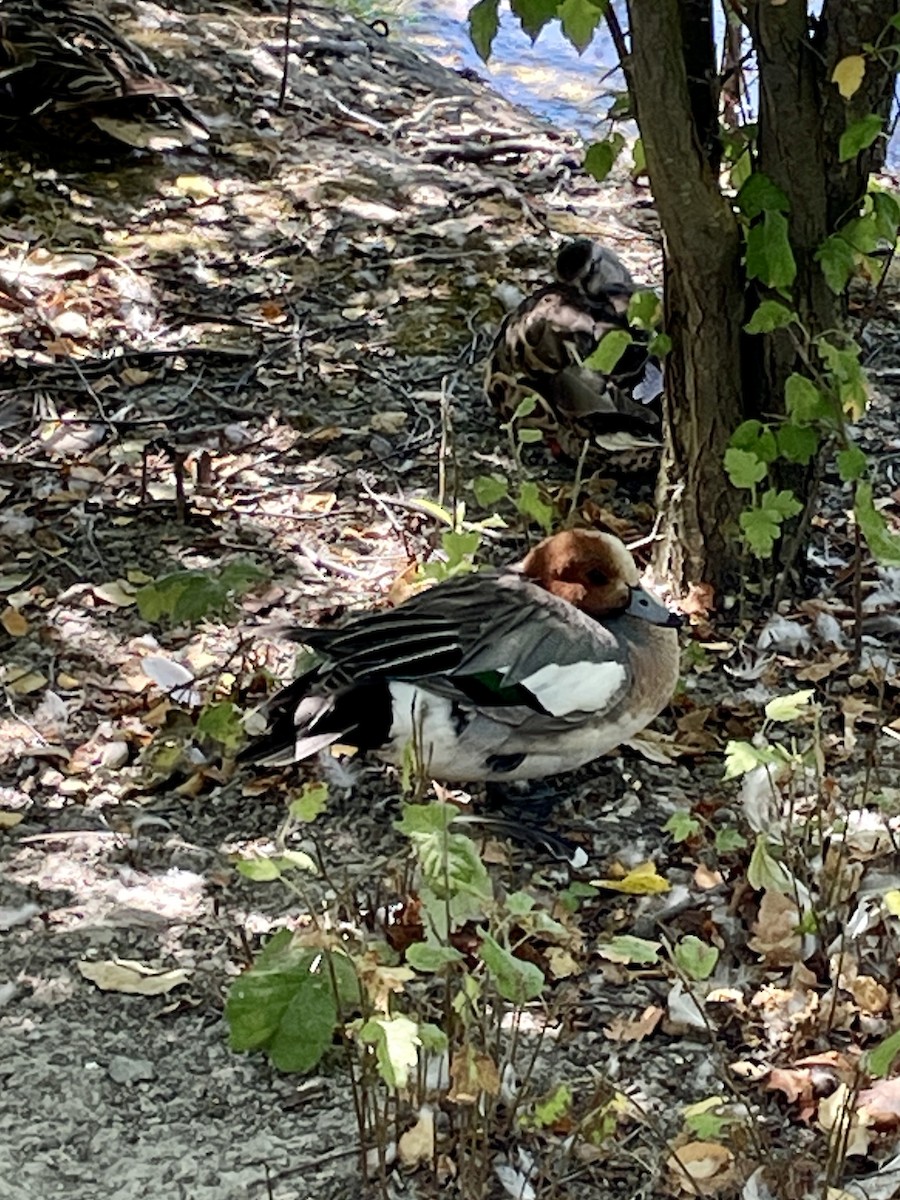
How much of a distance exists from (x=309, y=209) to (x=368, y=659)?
3124 millimetres

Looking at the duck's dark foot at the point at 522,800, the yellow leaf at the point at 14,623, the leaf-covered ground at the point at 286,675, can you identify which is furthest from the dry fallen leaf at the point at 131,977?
the yellow leaf at the point at 14,623

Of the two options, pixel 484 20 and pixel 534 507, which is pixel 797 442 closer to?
pixel 534 507

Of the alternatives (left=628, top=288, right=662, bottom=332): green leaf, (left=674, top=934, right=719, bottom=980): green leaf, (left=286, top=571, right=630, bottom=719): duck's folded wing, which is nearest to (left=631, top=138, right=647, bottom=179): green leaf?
(left=628, top=288, right=662, bottom=332): green leaf

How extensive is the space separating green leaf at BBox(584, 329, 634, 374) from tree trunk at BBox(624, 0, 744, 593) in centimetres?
12

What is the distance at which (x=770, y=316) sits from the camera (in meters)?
3.50

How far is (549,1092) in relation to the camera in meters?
2.64

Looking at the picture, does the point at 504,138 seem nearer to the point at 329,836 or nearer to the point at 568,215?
the point at 568,215

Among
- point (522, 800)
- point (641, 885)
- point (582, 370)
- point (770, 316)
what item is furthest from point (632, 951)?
point (582, 370)

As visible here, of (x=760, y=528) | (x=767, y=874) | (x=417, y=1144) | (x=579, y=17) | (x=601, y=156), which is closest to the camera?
(x=417, y=1144)

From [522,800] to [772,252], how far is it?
117cm

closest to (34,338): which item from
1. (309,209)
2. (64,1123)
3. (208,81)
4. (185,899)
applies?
(309,209)

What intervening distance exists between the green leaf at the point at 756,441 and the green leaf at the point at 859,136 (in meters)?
0.56

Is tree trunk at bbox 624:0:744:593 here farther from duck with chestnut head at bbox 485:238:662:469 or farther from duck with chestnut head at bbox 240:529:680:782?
duck with chestnut head at bbox 240:529:680:782

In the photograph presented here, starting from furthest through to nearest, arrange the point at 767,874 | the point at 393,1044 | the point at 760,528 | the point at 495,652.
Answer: the point at 760,528
the point at 495,652
the point at 767,874
the point at 393,1044
